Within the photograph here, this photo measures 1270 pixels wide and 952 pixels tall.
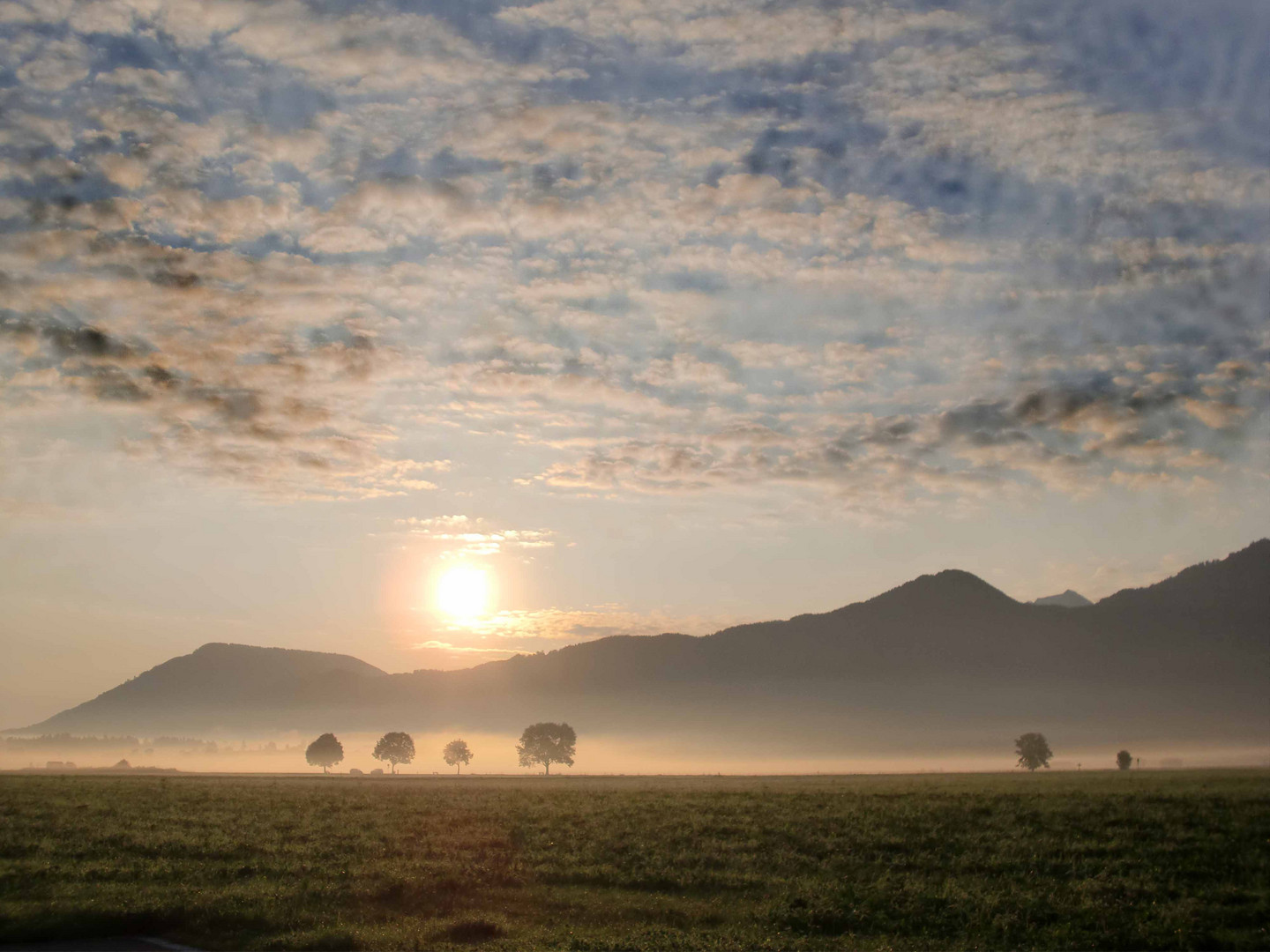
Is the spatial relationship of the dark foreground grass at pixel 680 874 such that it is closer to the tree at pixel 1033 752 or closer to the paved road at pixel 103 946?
the paved road at pixel 103 946

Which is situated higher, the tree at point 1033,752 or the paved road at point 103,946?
the paved road at point 103,946

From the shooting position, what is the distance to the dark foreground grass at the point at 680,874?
98.0 ft

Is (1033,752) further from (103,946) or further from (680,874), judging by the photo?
(103,946)

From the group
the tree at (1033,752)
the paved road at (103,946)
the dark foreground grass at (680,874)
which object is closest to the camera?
the paved road at (103,946)

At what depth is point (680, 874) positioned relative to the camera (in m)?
39.0

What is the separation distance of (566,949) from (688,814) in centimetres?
2744

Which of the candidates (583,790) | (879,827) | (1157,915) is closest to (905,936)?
(1157,915)

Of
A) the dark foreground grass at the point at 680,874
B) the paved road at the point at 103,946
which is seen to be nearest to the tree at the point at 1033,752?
the dark foreground grass at the point at 680,874

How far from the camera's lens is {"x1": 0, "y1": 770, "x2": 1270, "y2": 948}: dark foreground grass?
1176 inches

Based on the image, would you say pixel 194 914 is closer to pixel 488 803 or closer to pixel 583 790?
pixel 488 803

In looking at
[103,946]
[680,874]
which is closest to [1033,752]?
[680,874]

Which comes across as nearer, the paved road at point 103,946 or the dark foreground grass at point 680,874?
the paved road at point 103,946

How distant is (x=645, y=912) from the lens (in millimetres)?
33312

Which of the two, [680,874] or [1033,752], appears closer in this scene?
[680,874]
